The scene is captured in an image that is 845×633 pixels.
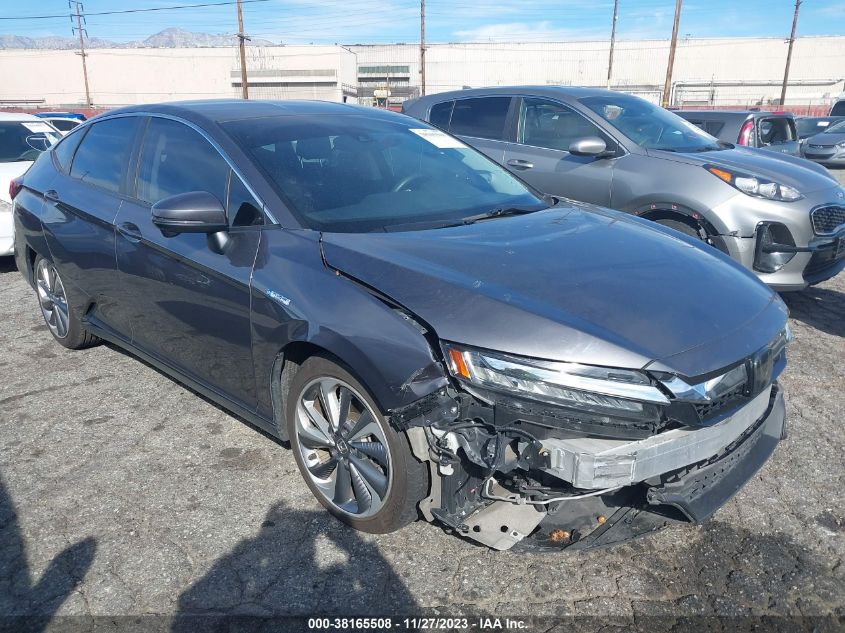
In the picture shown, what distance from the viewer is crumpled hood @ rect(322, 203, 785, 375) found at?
223 centimetres

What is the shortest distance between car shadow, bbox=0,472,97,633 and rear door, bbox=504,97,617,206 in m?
4.35

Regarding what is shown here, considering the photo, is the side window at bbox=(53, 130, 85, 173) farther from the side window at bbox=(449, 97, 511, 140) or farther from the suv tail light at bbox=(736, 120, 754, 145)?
the suv tail light at bbox=(736, 120, 754, 145)

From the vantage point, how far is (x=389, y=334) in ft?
7.83

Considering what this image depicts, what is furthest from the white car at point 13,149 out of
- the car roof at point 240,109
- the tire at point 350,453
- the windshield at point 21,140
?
the tire at point 350,453

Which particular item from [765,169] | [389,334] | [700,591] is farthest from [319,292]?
[765,169]

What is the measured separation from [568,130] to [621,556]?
441 cm

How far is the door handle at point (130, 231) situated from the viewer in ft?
11.5

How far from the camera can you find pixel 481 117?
684 centimetres

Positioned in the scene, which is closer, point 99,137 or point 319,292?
point 319,292

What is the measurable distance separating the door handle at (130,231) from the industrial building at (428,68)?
208 ft

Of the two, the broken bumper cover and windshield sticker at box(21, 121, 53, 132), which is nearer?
the broken bumper cover

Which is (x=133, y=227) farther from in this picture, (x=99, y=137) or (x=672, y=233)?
(x=672, y=233)

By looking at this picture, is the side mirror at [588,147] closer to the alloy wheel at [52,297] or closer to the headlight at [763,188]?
the headlight at [763,188]

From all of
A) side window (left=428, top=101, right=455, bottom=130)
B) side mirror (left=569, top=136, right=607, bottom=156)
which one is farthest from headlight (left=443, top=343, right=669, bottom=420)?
side window (left=428, top=101, right=455, bottom=130)
